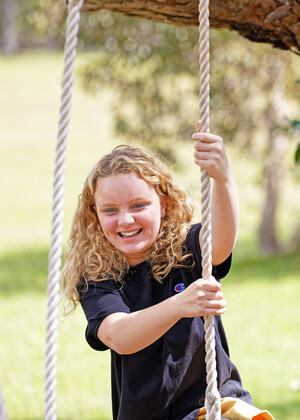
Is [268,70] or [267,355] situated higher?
[268,70]

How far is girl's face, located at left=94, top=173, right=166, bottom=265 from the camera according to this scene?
2266 millimetres

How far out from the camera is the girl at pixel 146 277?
2199 mm

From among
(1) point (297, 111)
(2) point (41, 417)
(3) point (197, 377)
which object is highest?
(1) point (297, 111)

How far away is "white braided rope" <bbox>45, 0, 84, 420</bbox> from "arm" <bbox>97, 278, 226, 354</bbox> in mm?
314

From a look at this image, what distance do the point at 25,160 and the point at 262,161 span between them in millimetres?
11413

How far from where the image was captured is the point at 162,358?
2.28 meters

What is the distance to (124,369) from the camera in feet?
7.54

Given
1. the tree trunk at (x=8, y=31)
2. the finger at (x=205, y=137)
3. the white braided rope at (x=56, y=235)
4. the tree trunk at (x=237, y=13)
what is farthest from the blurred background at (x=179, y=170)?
the tree trunk at (x=8, y=31)

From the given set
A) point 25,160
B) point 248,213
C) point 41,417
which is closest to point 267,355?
point 41,417

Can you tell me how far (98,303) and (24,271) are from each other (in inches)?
322

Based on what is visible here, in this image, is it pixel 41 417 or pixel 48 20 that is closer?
pixel 41 417

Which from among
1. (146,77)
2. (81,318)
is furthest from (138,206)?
(146,77)

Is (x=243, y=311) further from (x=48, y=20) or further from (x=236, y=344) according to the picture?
(x=48, y=20)

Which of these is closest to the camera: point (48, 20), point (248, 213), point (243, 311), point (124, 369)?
point (124, 369)
